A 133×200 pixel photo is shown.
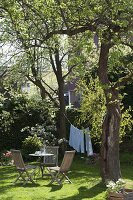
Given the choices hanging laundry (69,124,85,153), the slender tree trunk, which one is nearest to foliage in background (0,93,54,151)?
the slender tree trunk

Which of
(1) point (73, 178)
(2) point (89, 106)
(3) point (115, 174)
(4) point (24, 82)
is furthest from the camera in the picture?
(4) point (24, 82)

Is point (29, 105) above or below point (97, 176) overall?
above

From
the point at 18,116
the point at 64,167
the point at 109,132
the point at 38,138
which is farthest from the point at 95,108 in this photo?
the point at 18,116

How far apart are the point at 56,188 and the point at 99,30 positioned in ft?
15.2

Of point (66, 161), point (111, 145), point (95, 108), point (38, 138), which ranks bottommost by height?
point (66, 161)

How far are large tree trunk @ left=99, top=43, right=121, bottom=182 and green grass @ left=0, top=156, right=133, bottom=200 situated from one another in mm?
514

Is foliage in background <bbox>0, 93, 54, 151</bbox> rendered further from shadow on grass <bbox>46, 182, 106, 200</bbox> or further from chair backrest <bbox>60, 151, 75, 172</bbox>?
shadow on grass <bbox>46, 182, 106, 200</bbox>

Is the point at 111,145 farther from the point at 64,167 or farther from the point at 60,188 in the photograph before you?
the point at 60,188

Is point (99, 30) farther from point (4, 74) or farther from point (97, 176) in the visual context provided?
point (4, 74)

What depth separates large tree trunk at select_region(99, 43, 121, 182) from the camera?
40.5 feet

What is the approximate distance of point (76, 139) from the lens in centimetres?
2166

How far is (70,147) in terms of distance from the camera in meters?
22.5

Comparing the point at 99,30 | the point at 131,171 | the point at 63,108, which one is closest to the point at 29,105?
the point at 63,108

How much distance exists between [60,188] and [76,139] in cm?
927
